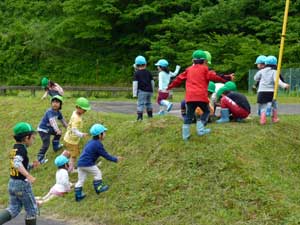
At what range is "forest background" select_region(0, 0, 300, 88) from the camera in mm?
32188

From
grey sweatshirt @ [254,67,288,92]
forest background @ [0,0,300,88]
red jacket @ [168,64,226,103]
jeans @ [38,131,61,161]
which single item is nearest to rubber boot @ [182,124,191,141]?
red jacket @ [168,64,226,103]

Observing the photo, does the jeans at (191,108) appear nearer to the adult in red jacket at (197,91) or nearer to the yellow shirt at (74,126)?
the adult in red jacket at (197,91)

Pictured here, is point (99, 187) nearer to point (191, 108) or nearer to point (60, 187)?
point (60, 187)

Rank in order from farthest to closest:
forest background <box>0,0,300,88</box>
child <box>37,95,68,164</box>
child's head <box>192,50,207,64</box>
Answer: forest background <box>0,0,300,88</box> → child <box>37,95,68,164</box> → child's head <box>192,50,207,64</box>

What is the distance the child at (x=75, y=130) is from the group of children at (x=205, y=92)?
150 centimetres

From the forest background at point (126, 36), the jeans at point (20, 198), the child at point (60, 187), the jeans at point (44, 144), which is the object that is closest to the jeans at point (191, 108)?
the child at point (60, 187)

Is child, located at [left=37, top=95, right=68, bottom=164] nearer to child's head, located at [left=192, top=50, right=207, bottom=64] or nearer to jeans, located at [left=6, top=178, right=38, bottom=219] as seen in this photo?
child's head, located at [left=192, top=50, right=207, bottom=64]

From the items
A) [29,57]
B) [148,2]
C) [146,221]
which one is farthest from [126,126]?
[29,57]

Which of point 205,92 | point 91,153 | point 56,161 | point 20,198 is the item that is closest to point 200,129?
point 205,92

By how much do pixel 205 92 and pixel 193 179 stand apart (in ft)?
5.86

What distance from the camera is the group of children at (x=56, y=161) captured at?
318 inches

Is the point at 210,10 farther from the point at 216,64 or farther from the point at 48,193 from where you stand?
the point at 48,193

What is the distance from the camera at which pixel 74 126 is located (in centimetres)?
1116

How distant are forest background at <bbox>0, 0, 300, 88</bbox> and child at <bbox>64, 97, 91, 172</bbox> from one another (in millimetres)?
20509
